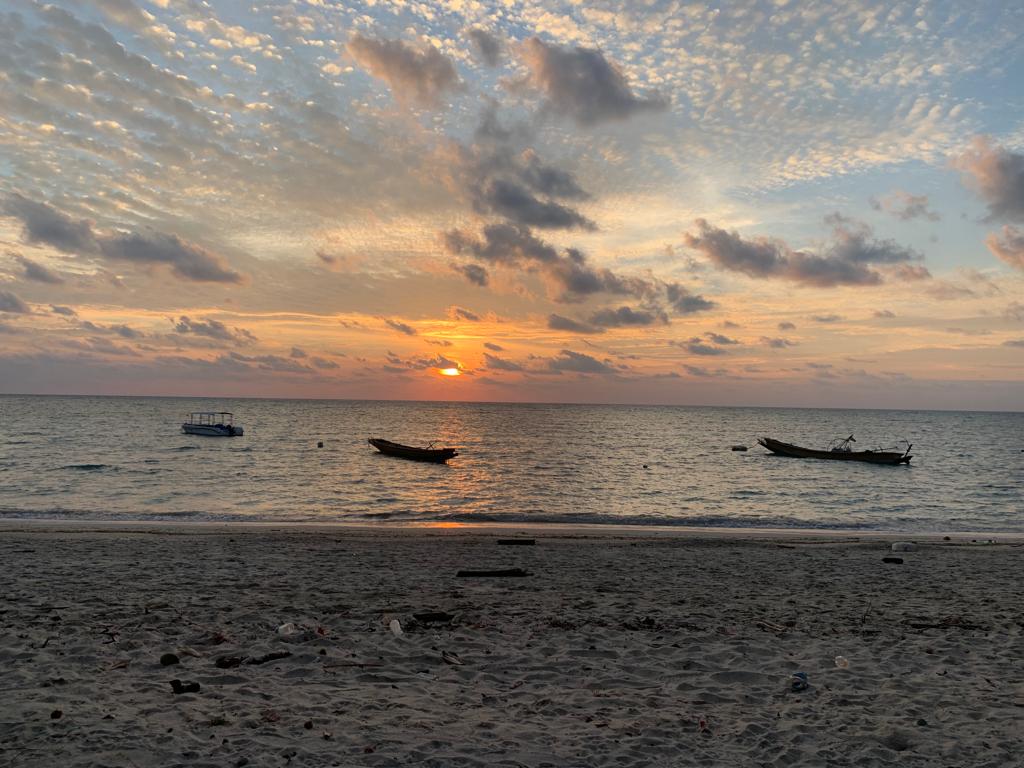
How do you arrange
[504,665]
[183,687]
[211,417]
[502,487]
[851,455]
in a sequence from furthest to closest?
[211,417] → [851,455] → [502,487] → [504,665] → [183,687]

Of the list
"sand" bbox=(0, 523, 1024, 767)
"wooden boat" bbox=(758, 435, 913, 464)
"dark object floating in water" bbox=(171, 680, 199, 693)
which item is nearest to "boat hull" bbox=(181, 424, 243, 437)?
"wooden boat" bbox=(758, 435, 913, 464)

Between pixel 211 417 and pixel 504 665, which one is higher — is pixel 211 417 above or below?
below

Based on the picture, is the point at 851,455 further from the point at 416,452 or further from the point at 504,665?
the point at 504,665

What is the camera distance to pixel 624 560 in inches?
645

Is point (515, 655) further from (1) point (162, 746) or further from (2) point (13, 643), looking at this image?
(2) point (13, 643)

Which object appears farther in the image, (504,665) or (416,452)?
(416,452)

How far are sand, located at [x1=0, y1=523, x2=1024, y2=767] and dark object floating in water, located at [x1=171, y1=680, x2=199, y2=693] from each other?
10cm

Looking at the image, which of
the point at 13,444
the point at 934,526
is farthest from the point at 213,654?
the point at 13,444

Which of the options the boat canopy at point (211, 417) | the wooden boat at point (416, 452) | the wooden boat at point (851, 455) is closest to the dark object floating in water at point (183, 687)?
the wooden boat at point (416, 452)

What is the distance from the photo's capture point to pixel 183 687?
733 centimetres

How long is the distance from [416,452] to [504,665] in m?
52.9

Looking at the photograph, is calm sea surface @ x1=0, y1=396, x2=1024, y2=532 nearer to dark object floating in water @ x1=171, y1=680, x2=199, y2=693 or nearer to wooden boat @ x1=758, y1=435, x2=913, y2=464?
wooden boat @ x1=758, y1=435, x2=913, y2=464

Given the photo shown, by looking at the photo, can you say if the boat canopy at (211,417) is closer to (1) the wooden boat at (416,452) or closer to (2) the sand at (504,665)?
(1) the wooden boat at (416,452)

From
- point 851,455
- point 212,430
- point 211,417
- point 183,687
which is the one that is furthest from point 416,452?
point 183,687
